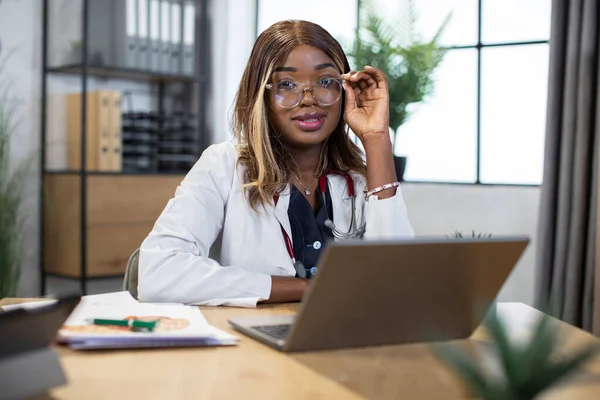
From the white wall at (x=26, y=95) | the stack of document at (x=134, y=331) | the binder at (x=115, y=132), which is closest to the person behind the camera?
the stack of document at (x=134, y=331)

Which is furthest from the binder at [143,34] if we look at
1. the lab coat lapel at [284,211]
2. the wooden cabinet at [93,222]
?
the lab coat lapel at [284,211]

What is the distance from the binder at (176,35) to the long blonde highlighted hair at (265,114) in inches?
92.8

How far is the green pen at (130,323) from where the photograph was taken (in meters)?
1.04

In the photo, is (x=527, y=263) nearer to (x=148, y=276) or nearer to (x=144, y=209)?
(x=144, y=209)

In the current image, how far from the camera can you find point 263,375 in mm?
874

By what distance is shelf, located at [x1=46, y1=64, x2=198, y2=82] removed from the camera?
3.85m

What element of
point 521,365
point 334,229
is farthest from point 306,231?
point 521,365

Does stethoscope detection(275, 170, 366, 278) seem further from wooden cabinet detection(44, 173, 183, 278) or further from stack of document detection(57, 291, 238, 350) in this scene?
wooden cabinet detection(44, 173, 183, 278)

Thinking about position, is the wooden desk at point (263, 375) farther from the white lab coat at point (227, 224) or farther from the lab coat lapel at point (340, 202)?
the lab coat lapel at point (340, 202)

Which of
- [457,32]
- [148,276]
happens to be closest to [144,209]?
[457,32]

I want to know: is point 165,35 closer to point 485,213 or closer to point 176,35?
point 176,35

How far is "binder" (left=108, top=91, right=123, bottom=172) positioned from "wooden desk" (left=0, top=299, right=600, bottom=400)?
3015mm

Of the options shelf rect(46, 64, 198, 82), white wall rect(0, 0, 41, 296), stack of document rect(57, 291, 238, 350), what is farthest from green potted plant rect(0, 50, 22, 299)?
stack of document rect(57, 291, 238, 350)

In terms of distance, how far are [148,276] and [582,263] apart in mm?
2235
